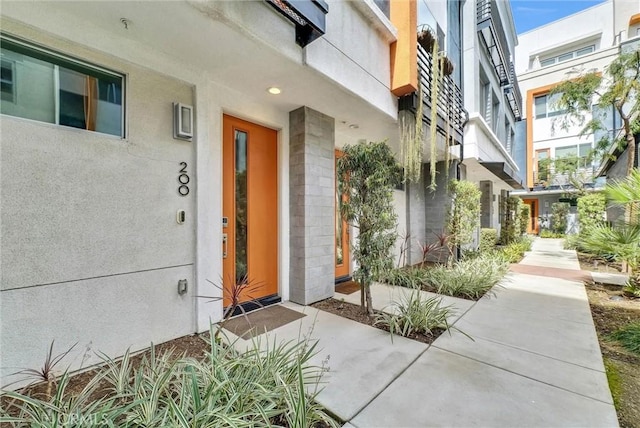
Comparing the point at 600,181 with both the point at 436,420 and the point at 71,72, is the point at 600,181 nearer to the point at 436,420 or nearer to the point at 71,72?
the point at 436,420

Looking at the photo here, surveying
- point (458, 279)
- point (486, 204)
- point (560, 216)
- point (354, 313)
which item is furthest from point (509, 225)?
point (354, 313)

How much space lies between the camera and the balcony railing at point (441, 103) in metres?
5.13

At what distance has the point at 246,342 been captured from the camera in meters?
3.09

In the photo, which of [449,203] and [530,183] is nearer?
[449,203]

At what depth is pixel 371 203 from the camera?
12.3ft

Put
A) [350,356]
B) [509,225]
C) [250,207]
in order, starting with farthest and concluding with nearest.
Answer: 1. [509,225]
2. [250,207]
3. [350,356]

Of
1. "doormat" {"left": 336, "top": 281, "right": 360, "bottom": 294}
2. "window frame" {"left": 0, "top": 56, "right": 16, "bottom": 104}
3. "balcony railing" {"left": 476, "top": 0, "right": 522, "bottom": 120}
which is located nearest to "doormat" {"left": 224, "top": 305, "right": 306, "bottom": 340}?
"doormat" {"left": 336, "top": 281, "right": 360, "bottom": 294}

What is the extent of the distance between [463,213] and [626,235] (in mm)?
2647

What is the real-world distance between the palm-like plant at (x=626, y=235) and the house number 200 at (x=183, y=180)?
6160 mm

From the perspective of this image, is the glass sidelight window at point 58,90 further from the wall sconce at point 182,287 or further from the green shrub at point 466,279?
the green shrub at point 466,279

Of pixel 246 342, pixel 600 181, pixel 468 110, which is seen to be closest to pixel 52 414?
pixel 246 342

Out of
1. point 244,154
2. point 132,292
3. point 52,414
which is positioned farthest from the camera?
point 244,154

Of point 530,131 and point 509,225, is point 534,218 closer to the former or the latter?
point 530,131

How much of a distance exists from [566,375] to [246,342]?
3123 millimetres
